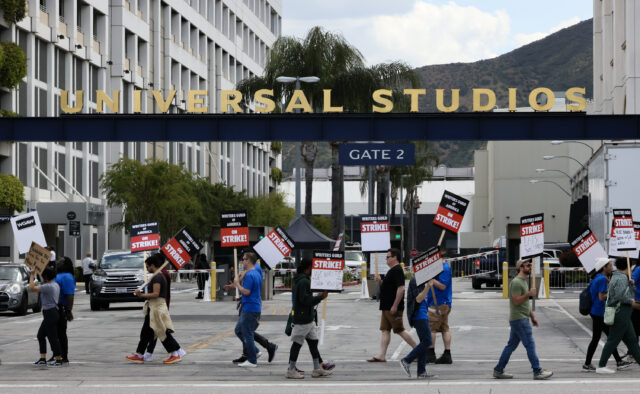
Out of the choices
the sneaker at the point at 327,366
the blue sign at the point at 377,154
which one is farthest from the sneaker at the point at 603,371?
the blue sign at the point at 377,154

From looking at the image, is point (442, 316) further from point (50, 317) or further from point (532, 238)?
point (50, 317)

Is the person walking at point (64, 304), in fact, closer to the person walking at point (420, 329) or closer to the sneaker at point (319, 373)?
the sneaker at point (319, 373)

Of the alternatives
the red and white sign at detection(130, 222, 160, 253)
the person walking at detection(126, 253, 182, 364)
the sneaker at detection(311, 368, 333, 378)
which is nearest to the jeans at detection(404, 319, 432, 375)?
the sneaker at detection(311, 368, 333, 378)

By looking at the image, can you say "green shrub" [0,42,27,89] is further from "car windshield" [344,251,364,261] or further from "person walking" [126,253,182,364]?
"person walking" [126,253,182,364]

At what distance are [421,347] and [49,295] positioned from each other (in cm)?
583

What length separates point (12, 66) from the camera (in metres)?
51.0

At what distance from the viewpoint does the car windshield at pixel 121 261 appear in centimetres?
3403

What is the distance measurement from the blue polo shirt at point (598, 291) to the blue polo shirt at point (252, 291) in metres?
4.84

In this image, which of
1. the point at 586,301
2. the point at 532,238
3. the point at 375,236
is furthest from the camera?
the point at 375,236

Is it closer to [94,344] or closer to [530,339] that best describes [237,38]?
[94,344]

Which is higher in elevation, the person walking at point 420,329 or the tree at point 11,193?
the tree at point 11,193

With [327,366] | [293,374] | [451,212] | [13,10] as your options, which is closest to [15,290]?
[451,212]

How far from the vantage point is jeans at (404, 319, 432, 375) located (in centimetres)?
1545

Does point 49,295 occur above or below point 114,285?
above
